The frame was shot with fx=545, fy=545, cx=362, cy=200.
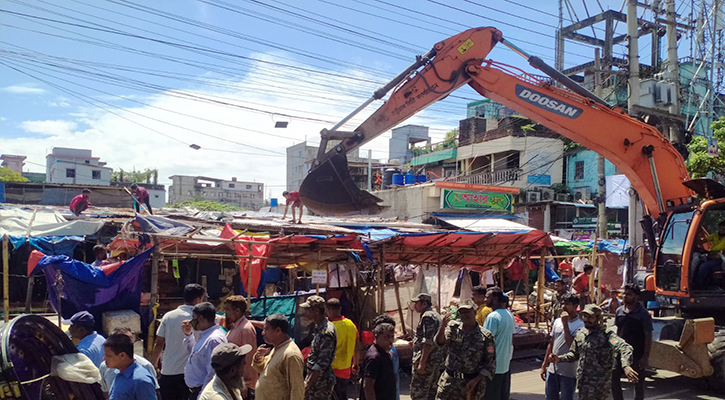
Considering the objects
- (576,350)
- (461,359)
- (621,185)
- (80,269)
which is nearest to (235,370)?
(461,359)

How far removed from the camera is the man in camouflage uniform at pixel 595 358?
6.05 m

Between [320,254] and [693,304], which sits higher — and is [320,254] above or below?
above

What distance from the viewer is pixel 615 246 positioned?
19438 millimetres

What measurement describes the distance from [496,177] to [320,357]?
27.1m

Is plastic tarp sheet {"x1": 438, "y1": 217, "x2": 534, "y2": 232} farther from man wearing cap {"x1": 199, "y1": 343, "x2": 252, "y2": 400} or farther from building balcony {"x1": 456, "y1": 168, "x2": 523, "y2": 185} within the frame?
man wearing cap {"x1": 199, "y1": 343, "x2": 252, "y2": 400}

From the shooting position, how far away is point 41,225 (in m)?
12.2

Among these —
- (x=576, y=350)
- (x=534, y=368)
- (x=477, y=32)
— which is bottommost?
(x=534, y=368)

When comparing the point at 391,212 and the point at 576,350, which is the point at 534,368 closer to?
the point at 576,350

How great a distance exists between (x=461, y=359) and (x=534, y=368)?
5.77 m

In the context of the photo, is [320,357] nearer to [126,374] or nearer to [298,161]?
[126,374]

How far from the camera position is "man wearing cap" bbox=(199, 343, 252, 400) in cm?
355

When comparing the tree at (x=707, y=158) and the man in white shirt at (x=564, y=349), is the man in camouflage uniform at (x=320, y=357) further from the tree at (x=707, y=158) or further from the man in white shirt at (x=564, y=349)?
the tree at (x=707, y=158)

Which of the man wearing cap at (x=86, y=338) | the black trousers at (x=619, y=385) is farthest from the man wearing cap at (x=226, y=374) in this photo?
the black trousers at (x=619, y=385)

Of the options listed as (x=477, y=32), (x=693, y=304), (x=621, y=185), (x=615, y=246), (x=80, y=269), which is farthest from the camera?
(x=621, y=185)
